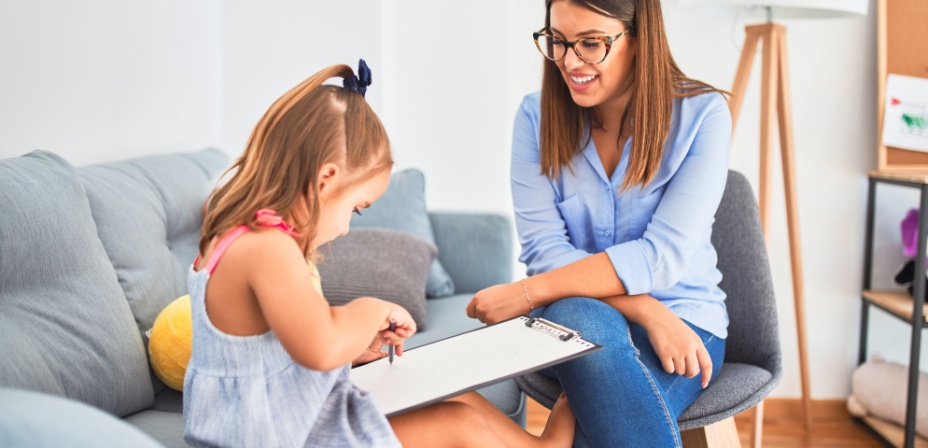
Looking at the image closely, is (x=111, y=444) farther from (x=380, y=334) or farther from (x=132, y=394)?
(x=132, y=394)

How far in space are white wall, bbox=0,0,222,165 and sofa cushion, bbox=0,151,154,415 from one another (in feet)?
0.88

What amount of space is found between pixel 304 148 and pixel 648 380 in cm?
62

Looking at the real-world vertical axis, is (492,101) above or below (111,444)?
above

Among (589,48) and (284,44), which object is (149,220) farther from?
(284,44)

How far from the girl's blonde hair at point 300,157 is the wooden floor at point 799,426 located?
64.5 inches

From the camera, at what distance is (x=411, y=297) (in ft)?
7.00

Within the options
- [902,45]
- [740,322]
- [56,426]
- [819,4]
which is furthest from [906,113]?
[56,426]

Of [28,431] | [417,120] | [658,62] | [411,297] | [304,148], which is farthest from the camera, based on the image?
[417,120]

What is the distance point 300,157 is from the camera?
3.89 ft

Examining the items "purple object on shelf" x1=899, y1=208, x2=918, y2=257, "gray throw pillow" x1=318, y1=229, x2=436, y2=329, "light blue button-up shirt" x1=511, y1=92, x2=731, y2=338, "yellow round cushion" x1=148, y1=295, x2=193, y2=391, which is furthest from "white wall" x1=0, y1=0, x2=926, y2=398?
"light blue button-up shirt" x1=511, y1=92, x2=731, y2=338

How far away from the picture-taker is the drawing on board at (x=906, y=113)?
2.55 metres

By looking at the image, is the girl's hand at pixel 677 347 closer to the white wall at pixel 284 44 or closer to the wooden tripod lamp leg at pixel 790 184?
the wooden tripod lamp leg at pixel 790 184

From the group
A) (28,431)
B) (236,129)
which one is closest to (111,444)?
(28,431)

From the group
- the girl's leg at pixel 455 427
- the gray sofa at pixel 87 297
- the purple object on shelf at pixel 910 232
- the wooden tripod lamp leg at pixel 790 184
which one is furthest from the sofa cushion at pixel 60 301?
the purple object on shelf at pixel 910 232
